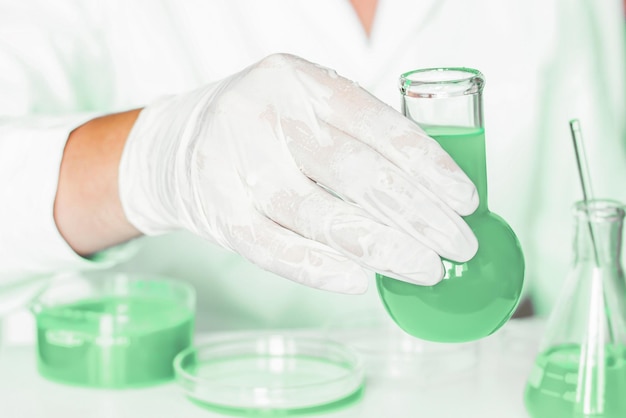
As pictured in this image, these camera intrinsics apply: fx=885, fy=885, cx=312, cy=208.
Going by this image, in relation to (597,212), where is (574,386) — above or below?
below

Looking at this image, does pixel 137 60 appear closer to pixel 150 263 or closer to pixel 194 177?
pixel 150 263

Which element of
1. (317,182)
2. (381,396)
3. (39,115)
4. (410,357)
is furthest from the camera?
(39,115)

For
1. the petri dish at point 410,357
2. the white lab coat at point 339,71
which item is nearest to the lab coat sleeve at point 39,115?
the white lab coat at point 339,71

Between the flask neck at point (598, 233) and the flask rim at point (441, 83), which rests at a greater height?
the flask rim at point (441, 83)

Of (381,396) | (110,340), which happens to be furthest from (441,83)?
(110,340)

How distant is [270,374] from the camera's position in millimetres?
1353

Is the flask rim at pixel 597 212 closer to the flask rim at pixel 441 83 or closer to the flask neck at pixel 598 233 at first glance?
the flask neck at pixel 598 233

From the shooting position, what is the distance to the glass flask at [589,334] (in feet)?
3.53

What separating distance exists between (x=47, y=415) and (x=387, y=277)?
0.55 meters

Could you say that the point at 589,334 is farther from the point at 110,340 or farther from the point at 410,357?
the point at 110,340

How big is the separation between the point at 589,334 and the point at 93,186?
75 cm

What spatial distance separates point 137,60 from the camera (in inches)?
67.3

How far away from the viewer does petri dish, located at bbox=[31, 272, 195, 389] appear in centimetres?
132

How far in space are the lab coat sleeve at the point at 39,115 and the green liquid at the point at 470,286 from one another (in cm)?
65
